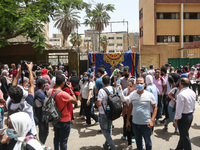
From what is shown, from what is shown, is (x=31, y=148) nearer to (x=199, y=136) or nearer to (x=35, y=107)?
(x=35, y=107)

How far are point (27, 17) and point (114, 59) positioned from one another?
20.3 ft

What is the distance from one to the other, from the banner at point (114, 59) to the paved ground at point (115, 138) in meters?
7.23

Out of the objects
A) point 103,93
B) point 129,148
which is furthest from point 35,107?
point 129,148

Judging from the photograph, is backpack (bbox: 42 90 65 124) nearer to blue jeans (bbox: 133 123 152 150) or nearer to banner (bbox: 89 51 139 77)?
blue jeans (bbox: 133 123 152 150)

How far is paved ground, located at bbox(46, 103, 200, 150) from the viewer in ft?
16.6

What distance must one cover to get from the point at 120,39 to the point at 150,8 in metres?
52.1

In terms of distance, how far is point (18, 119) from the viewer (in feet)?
7.91

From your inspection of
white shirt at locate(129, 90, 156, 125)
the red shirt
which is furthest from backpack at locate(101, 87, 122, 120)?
the red shirt

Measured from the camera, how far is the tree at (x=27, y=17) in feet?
38.5

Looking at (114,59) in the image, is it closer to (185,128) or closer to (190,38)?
(185,128)

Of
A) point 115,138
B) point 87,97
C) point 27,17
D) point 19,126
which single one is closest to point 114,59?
point 27,17

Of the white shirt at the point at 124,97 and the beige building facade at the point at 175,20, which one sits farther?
the beige building facade at the point at 175,20

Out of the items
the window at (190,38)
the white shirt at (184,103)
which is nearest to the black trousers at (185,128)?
the white shirt at (184,103)

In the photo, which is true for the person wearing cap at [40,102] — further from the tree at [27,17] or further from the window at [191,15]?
the window at [191,15]
